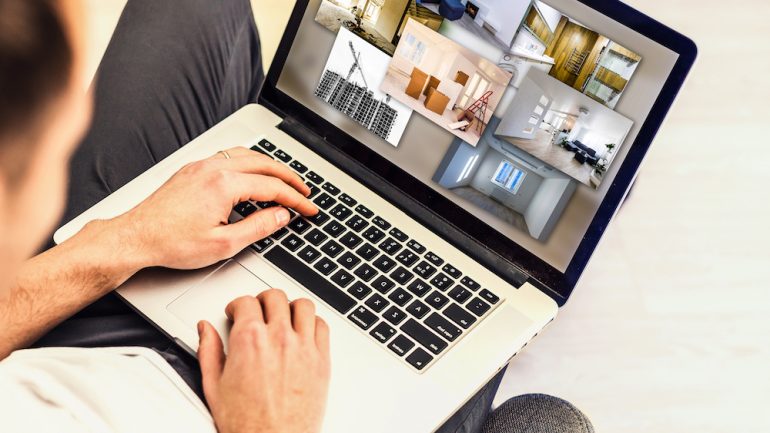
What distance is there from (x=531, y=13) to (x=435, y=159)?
188mm

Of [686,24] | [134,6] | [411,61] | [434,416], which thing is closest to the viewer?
[434,416]

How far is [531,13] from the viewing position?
0.78 meters

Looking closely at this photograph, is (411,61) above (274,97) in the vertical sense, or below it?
above

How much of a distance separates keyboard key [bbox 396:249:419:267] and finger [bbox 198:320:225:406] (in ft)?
0.69

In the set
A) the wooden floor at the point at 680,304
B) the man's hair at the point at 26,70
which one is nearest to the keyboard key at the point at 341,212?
the wooden floor at the point at 680,304

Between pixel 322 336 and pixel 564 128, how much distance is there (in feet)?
1.05

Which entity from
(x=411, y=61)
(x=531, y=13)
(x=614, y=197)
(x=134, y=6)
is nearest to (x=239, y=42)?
(x=134, y=6)

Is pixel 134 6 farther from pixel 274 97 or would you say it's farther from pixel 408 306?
pixel 408 306

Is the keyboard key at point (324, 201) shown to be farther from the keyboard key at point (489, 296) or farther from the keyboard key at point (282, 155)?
the keyboard key at point (489, 296)

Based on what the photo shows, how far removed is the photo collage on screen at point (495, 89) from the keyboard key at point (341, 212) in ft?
0.30

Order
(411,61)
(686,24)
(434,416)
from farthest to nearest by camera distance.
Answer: (686,24) → (411,61) → (434,416)

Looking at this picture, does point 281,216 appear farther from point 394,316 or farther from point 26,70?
point 26,70

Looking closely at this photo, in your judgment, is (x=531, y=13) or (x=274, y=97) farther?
(x=274, y=97)

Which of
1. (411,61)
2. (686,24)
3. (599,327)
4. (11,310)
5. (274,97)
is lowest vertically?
(11,310)
